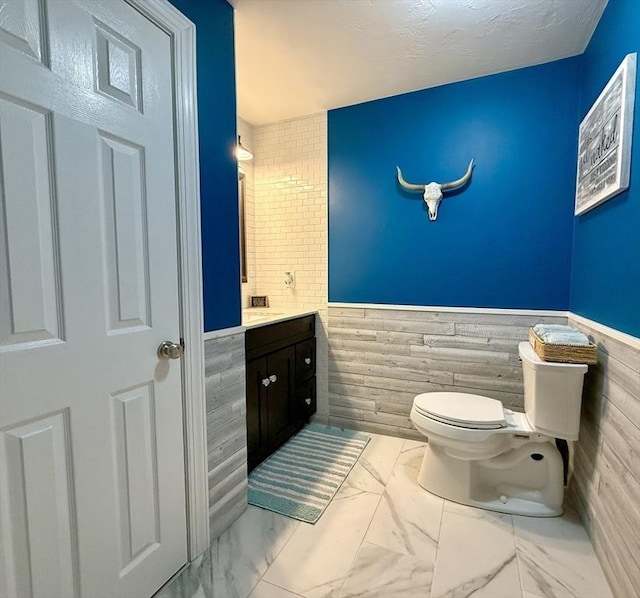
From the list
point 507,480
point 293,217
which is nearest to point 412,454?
point 507,480

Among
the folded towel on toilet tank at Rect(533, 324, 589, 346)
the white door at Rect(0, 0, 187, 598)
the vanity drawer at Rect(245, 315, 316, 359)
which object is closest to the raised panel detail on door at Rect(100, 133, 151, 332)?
the white door at Rect(0, 0, 187, 598)

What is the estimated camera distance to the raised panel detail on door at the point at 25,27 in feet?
2.65

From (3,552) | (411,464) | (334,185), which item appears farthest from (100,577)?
(334,185)

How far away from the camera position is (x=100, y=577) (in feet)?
3.44

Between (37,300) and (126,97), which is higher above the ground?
(126,97)

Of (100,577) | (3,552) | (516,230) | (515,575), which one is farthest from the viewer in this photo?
(516,230)

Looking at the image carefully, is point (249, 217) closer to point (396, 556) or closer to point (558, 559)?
point (396, 556)

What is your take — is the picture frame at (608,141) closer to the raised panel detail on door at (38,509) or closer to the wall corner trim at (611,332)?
the wall corner trim at (611,332)

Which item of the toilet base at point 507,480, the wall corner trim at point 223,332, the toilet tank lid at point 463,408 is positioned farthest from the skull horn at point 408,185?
the toilet base at point 507,480

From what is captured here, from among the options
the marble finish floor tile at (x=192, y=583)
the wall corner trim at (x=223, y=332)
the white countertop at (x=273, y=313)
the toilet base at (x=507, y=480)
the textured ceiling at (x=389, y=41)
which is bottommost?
Result: the marble finish floor tile at (x=192, y=583)

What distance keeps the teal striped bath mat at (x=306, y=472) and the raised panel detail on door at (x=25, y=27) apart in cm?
194

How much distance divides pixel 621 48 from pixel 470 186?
35.8 inches

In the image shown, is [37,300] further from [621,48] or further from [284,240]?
[621,48]

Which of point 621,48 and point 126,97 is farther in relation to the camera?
point 621,48
